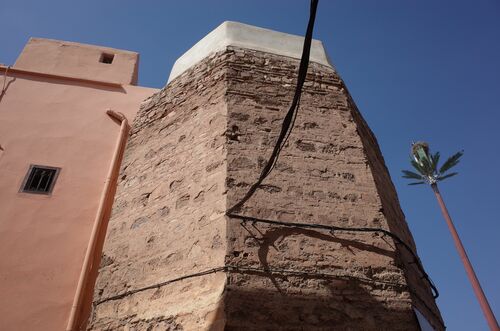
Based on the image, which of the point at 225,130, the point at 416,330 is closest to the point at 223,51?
the point at 225,130

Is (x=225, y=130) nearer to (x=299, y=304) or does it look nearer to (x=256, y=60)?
(x=256, y=60)

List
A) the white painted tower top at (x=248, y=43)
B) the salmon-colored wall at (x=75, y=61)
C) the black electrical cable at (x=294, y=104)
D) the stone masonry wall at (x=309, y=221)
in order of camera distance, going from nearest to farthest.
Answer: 1. the black electrical cable at (x=294, y=104)
2. the stone masonry wall at (x=309, y=221)
3. the white painted tower top at (x=248, y=43)
4. the salmon-colored wall at (x=75, y=61)

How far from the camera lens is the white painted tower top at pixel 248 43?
4.82m

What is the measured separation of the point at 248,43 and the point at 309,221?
2747 millimetres

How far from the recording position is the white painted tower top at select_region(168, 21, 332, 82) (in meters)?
4.82

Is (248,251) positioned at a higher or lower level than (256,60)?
lower

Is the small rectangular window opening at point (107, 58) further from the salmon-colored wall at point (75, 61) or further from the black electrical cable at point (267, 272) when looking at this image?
the black electrical cable at point (267, 272)

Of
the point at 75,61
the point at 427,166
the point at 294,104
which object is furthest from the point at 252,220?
the point at 427,166

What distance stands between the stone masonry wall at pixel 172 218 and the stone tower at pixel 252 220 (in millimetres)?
13

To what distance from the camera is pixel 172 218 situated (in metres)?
3.41

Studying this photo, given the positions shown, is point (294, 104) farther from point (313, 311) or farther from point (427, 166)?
point (427, 166)

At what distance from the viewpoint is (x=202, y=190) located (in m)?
3.35

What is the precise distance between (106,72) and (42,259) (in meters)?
3.84

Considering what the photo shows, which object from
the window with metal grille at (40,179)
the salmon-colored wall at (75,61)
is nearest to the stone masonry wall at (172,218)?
the window with metal grille at (40,179)
